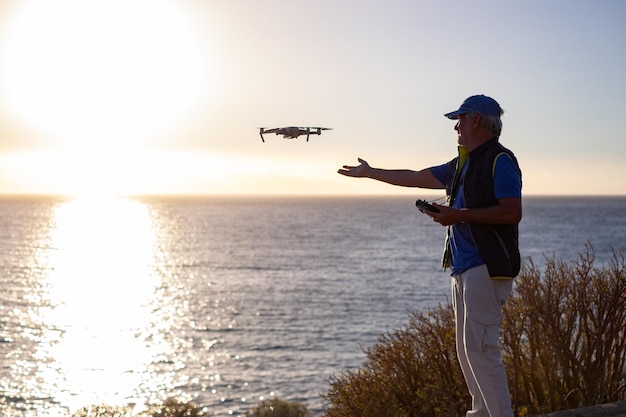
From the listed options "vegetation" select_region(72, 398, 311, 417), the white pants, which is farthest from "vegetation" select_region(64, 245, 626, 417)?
"vegetation" select_region(72, 398, 311, 417)

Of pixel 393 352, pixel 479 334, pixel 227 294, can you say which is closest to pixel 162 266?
pixel 227 294

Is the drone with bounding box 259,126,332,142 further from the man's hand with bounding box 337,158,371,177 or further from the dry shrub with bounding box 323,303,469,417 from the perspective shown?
the dry shrub with bounding box 323,303,469,417

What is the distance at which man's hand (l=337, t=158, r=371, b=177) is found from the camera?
6.67m

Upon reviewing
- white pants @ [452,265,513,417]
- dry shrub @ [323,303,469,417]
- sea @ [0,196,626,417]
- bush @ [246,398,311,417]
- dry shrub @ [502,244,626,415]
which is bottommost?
sea @ [0,196,626,417]

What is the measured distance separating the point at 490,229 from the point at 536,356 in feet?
23.5

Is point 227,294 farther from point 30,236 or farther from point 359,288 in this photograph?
point 30,236

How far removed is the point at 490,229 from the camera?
5688 millimetres

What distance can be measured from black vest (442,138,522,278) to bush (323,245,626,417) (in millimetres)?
5406

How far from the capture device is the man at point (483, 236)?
5598 mm

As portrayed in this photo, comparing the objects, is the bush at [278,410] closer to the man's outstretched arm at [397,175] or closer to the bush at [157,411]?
the bush at [157,411]

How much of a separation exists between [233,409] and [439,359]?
18655 mm

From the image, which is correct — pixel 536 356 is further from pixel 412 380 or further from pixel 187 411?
pixel 187 411

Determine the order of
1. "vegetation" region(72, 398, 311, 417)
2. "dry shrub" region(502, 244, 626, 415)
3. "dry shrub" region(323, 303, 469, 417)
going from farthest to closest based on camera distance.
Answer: "vegetation" region(72, 398, 311, 417) → "dry shrub" region(323, 303, 469, 417) → "dry shrub" region(502, 244, 626, 415)

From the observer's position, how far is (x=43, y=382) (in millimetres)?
36031
